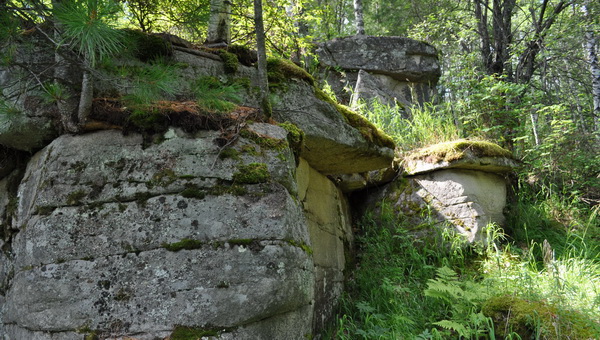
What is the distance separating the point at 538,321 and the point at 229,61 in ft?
11.4

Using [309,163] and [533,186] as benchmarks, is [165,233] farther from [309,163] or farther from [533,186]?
[533,186]

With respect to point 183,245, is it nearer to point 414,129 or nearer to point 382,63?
point 414,129

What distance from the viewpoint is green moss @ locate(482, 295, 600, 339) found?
289 cm

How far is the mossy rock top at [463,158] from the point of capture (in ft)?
17.5

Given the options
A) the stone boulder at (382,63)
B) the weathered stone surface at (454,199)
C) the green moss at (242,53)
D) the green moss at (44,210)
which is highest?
the stone boulder at (382,63)

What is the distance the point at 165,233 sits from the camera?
8.36ft

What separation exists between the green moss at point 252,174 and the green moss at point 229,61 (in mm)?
1332

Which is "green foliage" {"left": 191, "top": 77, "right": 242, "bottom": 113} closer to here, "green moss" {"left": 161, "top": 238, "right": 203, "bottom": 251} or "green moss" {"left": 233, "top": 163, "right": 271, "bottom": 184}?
"green moss" {"left": 233, "top": 163, "right": 271, "bottom": 184}

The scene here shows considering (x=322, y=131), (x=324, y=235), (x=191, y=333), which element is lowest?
(x=191, y=333)

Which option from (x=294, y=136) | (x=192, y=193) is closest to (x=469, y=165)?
(x=294, y=136)

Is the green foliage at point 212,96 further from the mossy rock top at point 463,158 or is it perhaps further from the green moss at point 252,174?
the mossy rock top at point 463,158

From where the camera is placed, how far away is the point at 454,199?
17.4 feet

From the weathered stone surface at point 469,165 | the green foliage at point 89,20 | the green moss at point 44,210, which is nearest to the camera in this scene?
the green foliage at point 89,20

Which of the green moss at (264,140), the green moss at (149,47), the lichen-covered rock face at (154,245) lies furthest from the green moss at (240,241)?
the green moss at (149,47)
